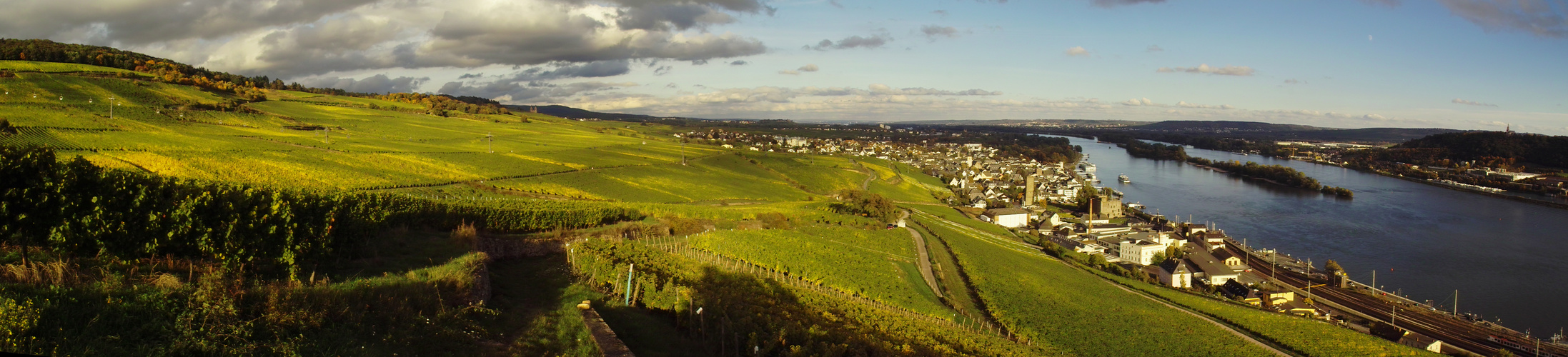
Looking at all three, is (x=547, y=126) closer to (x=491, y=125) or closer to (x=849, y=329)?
(x=491, y=125)

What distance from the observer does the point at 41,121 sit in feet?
112

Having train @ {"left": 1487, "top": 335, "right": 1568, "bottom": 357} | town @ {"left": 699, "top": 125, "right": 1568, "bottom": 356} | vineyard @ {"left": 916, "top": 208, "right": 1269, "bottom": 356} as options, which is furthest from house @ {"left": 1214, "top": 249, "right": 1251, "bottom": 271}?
vineyard @ {"left": 916, "top": 208, "right": 1269, "bottom": 356}

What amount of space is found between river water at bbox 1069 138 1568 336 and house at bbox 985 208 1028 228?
1664 centimetres

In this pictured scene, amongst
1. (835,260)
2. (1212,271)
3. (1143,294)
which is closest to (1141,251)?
(1212,271)

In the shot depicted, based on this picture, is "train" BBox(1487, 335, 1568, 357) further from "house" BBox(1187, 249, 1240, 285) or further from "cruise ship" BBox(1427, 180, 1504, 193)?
"cruise ship" BBox(1427, 180, 1504, 193)

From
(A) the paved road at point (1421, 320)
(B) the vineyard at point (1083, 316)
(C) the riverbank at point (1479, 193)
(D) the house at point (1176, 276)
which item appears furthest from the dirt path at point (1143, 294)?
(C) the riverbank at point (1479, 193)

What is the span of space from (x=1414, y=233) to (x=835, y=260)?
190 ft

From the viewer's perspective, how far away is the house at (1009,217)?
58.2m

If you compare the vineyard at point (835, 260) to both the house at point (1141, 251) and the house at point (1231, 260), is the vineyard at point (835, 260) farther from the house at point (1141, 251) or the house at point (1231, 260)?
the house at point (1231, 260)

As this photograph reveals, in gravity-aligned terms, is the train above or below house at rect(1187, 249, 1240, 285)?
below

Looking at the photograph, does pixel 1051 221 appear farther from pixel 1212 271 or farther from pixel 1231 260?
pixel 1212 271

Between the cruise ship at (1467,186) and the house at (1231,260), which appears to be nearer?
the house at (1231,260)

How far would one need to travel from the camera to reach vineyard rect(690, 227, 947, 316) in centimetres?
2191

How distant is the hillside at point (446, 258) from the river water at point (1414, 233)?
810 inches
